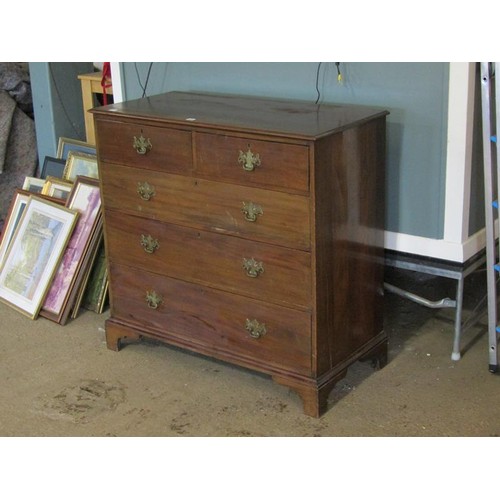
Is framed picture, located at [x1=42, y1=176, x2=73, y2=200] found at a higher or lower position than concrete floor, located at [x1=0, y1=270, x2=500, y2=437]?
higher

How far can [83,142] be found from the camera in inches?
163

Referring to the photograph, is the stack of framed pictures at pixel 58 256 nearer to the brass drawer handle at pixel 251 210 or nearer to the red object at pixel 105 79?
the red object at pixel 105 79

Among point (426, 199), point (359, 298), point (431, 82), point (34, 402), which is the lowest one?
point (34, 402)

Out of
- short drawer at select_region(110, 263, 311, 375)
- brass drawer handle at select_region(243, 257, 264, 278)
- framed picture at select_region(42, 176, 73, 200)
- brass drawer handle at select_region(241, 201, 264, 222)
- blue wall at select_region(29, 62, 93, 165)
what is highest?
blue wall at select_region(29, 62, 93, 165)

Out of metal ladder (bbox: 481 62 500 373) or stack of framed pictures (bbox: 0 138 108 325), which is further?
stack of framed pictures (bbox: 0 138 108 325)

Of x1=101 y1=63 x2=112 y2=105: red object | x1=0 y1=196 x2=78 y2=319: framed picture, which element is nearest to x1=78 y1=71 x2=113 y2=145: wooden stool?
x1=101 y1=63 x2=112 y2=105: red object

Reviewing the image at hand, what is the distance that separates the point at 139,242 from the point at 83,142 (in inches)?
44.6

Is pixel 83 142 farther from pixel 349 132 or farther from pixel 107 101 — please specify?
pixel 349 132

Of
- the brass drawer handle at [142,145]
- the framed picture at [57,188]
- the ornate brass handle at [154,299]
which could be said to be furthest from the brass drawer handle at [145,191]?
the framed picture at [57,188]

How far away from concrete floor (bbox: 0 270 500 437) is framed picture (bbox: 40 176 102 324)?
13 centimetres

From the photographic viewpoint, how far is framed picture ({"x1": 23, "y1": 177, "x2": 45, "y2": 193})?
4137 mm

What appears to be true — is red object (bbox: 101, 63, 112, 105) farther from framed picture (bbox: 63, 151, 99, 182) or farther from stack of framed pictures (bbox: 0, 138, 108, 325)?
stack of framed pictures (bbox: 0, 138, 108, 325)

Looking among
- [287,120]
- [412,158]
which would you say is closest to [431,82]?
[412,158]

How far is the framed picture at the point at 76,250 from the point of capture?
12.0ft
